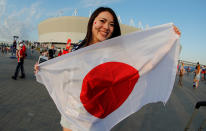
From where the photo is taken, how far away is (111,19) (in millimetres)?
1464

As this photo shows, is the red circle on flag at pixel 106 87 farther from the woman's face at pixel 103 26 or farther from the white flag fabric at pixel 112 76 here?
the woman's face at pixel 103 26

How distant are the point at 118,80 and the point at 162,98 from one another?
2.43ft

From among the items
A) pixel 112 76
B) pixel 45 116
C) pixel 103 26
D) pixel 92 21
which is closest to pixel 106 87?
pixel 112 76

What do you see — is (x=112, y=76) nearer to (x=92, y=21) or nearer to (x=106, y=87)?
(x=106, y=87)

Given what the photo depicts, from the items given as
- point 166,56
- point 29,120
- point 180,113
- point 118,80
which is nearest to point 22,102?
point 29,120

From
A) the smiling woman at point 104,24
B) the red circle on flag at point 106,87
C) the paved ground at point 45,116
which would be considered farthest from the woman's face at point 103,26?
the paved ground at point 45,116

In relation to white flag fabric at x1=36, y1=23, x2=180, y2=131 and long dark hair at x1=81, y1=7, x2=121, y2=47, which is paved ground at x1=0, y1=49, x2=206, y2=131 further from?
long dark hair at x1=81, y1=7, x2=121, y2=47

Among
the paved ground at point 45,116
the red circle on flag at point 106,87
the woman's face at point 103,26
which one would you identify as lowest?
the paved ground at point 45,116

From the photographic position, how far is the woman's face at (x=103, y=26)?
144 centimetres

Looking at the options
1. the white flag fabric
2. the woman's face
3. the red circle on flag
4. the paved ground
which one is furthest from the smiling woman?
the paved ground

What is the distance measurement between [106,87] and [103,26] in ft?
2.04

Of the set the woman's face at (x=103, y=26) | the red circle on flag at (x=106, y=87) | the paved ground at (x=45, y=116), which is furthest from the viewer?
the paved ground at (x=45, y=116)

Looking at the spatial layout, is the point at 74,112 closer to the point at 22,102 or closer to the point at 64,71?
the point at 64,71

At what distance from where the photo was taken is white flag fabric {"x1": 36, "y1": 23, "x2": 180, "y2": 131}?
4.16 feet
